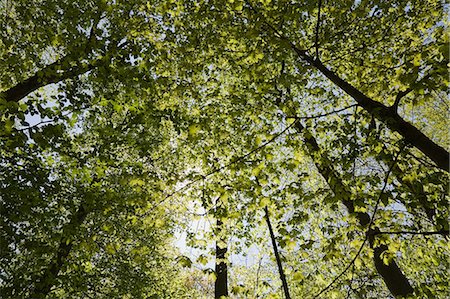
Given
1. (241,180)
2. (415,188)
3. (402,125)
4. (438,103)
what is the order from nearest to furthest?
(415,188) → (402,125) → (241,180) → (438,103)

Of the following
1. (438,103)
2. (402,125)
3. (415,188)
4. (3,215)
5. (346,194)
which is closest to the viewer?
(415,188)

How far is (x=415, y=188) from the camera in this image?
14.0ft

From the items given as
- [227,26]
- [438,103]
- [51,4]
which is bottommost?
[227,26]

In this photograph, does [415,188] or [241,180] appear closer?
[415,188]

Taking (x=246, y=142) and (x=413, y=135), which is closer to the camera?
(x=413, y=135)

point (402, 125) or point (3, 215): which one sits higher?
point (3, 215)

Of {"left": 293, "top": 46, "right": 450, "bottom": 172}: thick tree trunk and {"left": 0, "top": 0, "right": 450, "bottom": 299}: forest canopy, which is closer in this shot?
{"left": 293, "top": 46, "right": 450, "bottom": 172}: thick tree trunk

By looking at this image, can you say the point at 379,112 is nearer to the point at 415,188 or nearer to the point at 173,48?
the point at 415,188

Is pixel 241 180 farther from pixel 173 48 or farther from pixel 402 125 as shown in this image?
pixel 173 48

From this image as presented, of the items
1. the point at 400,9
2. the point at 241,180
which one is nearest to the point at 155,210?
the point at 241,180

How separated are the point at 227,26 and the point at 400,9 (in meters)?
3.72

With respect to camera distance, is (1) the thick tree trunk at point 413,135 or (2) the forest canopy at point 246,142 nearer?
(1) the thick tree trunk at point 413,135

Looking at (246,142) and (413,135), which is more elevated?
(246,142)

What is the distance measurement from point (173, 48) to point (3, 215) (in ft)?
17.3
